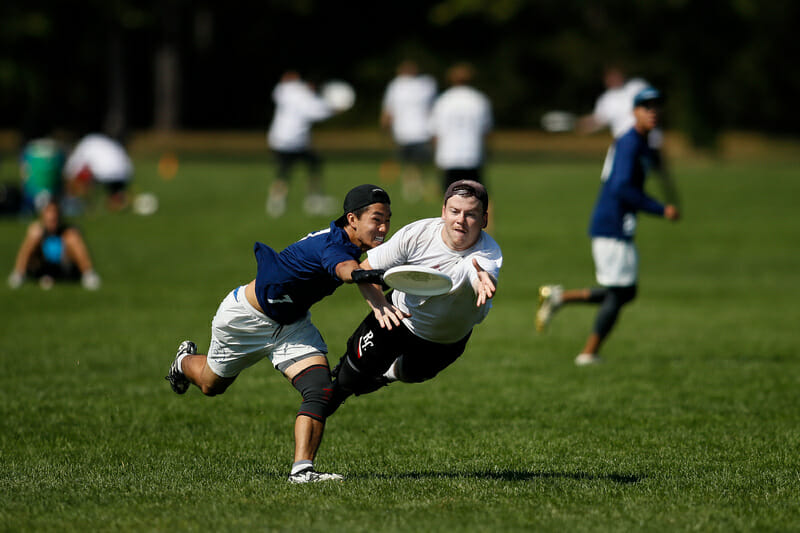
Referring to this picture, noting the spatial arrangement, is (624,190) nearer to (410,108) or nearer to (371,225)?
(371,225)

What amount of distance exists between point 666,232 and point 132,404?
15.5 m

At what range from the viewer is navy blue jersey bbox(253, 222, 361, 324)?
630 cm

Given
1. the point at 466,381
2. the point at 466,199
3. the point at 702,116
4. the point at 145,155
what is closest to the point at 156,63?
the point at 145,155

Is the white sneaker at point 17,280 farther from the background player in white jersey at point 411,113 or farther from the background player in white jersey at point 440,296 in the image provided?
the background player in white jersey at point 411,113

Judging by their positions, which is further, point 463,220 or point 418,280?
point 463,220

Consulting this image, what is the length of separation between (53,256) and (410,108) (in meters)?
11.6

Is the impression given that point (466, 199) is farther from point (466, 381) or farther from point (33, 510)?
point (466, 381)

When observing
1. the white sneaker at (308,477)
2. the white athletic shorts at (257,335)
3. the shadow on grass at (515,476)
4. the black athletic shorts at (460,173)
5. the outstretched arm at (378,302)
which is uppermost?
the black athletic shorts at (460,173)

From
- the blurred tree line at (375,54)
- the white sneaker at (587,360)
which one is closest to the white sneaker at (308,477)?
the white sneaker at (587,360)

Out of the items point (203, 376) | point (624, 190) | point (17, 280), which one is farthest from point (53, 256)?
point (203, 376)

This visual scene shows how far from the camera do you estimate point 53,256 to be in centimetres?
1597

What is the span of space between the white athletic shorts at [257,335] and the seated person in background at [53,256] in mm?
9640

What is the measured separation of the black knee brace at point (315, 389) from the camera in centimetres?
628

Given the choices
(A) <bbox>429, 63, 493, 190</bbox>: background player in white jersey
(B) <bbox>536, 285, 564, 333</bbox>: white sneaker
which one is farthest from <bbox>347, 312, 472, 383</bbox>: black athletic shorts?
(A) <bbox>429, 63, 493, 190</bbox>: background player in white jersey
